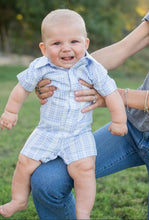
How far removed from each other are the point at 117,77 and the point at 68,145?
1461 centimetres

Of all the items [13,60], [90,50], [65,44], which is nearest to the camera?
[65,44]

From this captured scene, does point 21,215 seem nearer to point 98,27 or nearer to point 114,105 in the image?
point 114,105

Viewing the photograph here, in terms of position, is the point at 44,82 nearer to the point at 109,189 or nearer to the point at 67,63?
the point at 67,63

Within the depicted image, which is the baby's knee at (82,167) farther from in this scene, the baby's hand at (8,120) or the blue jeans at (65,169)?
the baby's hand at (8,120)

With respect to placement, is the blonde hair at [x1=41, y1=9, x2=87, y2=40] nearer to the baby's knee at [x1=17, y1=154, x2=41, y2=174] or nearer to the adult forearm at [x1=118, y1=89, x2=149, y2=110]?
the adult forearm at [x1=118, y1=89, x2=149, y2=110]

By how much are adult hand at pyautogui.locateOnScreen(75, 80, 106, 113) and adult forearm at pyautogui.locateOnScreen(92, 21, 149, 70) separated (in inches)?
A: 16.5

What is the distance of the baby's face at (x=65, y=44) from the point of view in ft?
6.66

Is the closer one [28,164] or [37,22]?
[28,164]

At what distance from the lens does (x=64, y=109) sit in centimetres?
214

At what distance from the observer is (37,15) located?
1816cm

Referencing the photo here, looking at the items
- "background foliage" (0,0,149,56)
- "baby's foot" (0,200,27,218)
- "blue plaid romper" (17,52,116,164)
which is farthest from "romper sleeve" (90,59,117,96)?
"background foliage" (0,0,149,56)

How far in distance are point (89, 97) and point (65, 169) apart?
456mm

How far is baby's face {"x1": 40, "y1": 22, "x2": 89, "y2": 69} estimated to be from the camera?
2.03 metres

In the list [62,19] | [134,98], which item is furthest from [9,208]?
[62,19]
